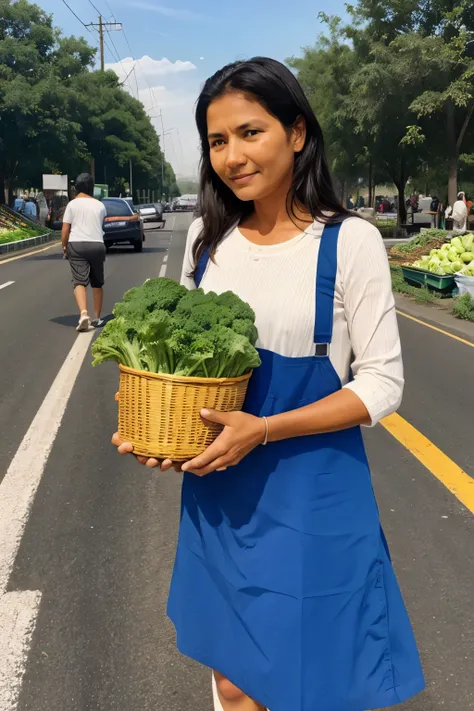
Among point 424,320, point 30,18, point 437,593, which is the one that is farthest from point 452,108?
point 437,593

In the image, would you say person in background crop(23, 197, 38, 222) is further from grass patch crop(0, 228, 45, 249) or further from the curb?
grass patch crop(0, 228, 45, 249)

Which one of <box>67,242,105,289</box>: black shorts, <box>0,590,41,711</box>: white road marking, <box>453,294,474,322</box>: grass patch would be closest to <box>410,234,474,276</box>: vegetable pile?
<box>453,294,474,322</box>: grass patch

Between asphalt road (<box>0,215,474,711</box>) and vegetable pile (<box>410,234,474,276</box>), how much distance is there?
6.41 meters

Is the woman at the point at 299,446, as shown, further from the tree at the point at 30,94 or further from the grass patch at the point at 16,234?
the tree at the point at 30,94

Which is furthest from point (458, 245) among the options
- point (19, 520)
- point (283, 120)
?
point (283, 120)

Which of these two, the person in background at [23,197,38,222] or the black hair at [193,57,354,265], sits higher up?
the black hair at [193,57,354,265]

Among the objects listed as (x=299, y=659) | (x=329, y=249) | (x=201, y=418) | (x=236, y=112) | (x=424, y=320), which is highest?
(x=236, y=112)

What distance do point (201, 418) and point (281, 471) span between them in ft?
0.81

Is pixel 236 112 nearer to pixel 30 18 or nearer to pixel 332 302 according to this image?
pixel 332 302

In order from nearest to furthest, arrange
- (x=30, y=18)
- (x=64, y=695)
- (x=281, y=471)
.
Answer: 1. (x=281, y=471)
2. (x=64, y=695)
3. (x=30, y=18)

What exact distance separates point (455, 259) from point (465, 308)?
204 centimetres

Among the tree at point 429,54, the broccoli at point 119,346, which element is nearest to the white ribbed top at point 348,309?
the broccoli at point 119,346

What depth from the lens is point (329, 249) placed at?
158cm

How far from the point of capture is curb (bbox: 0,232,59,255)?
24.6 m
